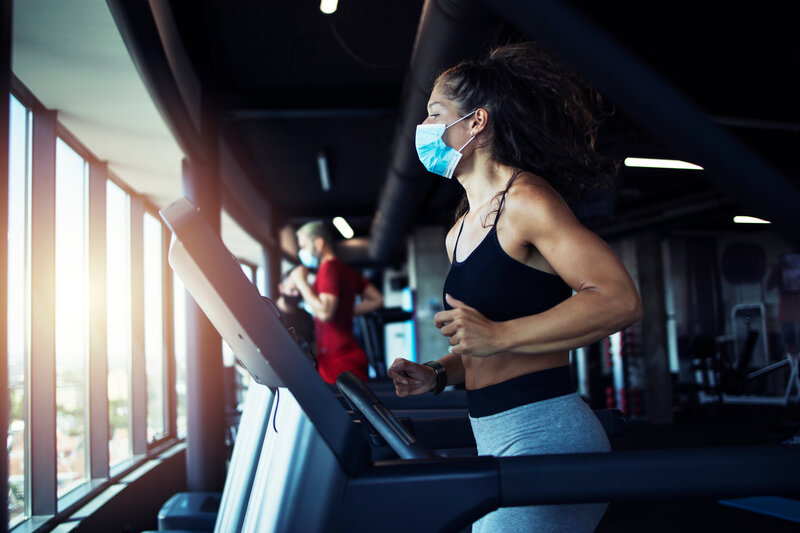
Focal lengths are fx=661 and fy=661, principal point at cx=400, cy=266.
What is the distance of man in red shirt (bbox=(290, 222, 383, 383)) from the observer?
3.28 m

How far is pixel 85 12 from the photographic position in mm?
2375

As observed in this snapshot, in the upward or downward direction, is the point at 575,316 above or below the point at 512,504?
above

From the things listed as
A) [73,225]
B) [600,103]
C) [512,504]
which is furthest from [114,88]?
[512,504]

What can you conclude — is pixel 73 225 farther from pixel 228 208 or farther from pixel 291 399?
pixel 291 399

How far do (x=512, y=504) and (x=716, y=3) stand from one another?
4.25 meters

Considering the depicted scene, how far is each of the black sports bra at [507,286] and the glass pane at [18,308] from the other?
244 cm

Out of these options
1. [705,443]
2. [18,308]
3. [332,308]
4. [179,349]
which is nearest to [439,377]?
[332,308]

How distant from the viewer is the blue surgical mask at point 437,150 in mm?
1168

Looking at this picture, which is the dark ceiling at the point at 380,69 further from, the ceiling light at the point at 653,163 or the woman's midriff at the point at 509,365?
the woman's midriff at the point at 509,365

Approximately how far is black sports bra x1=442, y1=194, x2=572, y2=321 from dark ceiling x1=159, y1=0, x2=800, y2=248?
1844mm

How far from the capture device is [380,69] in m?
5.27

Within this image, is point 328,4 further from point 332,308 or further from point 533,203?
point 533,203

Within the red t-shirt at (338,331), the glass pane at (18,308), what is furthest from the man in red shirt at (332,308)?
the glass pane at (18,308)

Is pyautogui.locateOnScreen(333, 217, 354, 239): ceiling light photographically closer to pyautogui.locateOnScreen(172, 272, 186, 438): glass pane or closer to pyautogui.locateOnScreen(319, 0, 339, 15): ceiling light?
pyautogui.locateOnScreen(172, 272, 186, 438): glass pane
